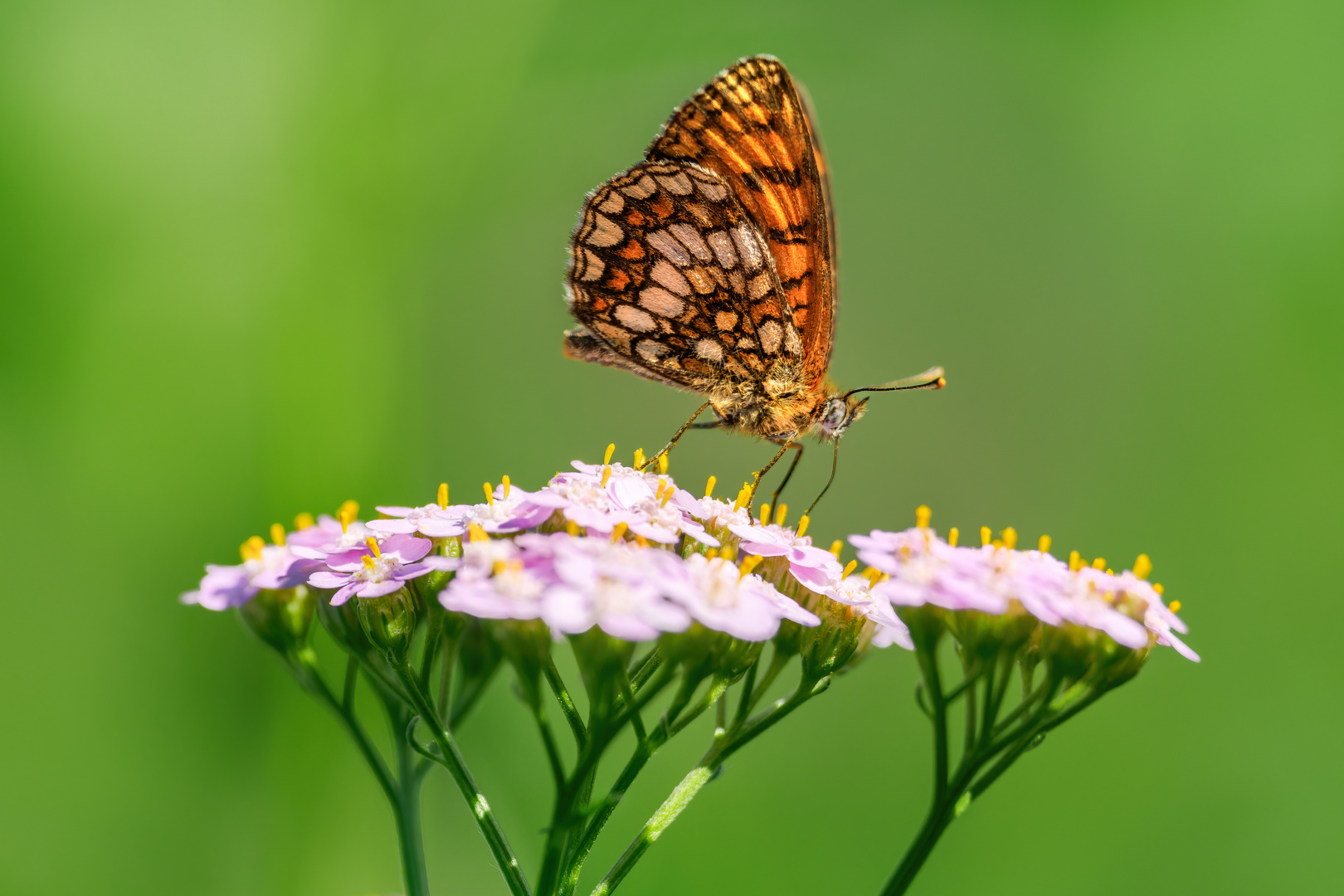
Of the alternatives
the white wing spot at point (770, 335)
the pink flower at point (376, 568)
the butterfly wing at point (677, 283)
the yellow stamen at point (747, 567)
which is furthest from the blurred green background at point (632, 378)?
the yellow stamen at point (747, 567)

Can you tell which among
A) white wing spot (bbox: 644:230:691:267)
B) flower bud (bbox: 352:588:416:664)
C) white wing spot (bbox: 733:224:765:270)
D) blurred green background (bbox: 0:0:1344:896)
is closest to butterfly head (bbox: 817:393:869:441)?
white wing spot (bbox: 733:224:765:270)

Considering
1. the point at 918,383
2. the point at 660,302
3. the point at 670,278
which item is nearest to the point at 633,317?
the point at 660,302

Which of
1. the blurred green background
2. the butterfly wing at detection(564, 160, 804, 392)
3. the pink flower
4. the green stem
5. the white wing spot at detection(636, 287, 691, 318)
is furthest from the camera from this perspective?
the blurred green background

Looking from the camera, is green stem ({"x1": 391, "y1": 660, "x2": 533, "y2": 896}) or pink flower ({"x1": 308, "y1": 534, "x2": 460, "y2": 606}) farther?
pink flower ({"x1": 308, "y1": 534, "x2": 460, "y2": 606})

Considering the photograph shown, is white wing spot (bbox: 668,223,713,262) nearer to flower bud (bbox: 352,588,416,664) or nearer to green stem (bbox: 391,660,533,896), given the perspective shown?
flower bud (bbox: 352,588,416,664)

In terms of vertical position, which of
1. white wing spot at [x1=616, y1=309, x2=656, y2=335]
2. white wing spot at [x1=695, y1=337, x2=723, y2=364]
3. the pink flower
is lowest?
the pink flower

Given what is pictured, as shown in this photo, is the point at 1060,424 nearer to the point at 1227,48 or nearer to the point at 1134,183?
the point at 1134,183
